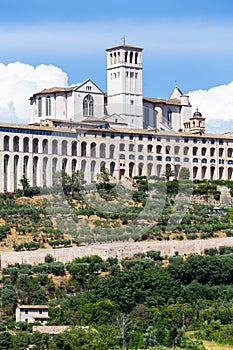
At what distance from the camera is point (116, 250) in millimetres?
78562

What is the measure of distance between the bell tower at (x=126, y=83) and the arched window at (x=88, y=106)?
6.46 ft

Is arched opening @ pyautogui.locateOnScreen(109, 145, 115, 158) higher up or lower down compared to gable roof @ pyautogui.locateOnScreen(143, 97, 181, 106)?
lower down

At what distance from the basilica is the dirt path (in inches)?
624

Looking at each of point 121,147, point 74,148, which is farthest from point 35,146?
point 121,147

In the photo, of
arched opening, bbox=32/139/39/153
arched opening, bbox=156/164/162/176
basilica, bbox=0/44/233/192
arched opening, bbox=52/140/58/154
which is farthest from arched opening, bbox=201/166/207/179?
arched opening, bbox=32/139/39/153

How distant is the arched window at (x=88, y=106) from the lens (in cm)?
10175

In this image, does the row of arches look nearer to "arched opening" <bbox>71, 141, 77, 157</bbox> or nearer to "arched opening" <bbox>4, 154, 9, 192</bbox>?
"arched opening" <bbox>71, 141, 77, 157</bbox>

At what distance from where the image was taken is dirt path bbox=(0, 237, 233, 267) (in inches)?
3007

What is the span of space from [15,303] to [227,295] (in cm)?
1204

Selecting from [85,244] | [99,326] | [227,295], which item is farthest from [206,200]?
[99,326]

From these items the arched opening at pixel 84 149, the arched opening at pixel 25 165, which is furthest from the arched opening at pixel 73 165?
the arched opening at pixel 25 165

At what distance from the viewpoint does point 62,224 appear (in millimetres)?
83812

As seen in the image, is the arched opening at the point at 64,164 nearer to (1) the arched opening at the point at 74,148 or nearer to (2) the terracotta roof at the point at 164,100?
(1) the arched opening at the point at 74,148

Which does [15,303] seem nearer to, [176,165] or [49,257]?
[49,257]
